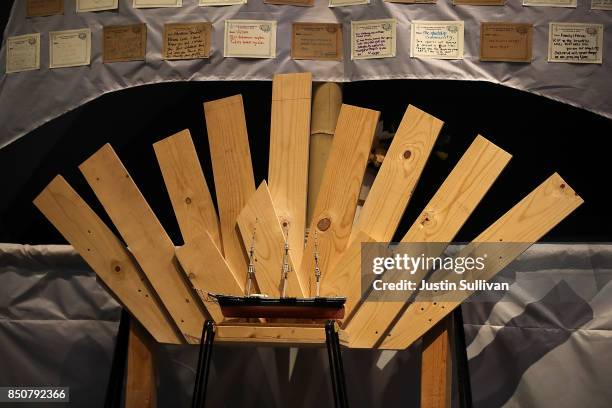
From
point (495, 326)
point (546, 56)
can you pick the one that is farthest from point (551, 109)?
point (495, 326)

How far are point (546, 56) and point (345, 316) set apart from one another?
50.2 inches

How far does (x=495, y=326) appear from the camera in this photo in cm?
311

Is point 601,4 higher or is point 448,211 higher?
point 601,4

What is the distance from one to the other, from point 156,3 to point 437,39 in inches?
44.0

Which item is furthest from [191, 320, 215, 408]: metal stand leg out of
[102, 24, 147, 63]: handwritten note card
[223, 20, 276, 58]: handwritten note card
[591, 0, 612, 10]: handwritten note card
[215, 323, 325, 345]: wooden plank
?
[591, 0, 612, 10]: handwritten note card

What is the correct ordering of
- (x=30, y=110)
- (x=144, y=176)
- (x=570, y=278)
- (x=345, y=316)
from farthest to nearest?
(x=144, y=176) → (x=30, y=110) → (x=570, y=278) → (x=345, y=316)

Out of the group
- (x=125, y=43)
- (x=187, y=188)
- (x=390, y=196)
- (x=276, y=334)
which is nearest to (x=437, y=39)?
(x=390, y=196)

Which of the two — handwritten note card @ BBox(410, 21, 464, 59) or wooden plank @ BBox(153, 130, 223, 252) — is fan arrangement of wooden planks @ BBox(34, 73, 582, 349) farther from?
handwritten note card @ BBox(410, 21, 464, 59)

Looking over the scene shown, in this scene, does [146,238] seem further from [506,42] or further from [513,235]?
[506,42]

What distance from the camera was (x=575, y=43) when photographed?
316 cm

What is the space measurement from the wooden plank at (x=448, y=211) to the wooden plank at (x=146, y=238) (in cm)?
54

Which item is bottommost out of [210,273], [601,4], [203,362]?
[203,362]

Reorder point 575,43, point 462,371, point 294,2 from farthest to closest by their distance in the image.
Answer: point 294,2 → point 575,43 → point 462,371

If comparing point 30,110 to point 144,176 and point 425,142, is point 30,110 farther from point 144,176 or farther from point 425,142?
point 425,142
